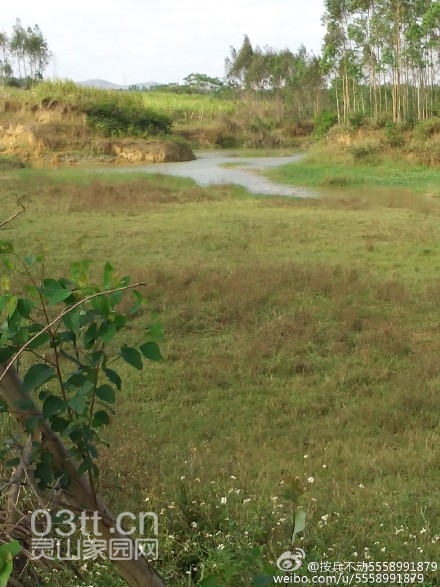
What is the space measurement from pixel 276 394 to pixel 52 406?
10.1 feet

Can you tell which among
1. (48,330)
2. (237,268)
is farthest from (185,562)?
(237,268)

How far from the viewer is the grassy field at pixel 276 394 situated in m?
2.35

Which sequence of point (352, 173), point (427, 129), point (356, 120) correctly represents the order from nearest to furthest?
point (352, 173)
point (427, 129)
point (356, 120)

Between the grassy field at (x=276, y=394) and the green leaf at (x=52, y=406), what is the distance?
42 cm

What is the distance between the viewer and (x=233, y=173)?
21.6m

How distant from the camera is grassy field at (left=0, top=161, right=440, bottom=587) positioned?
2348mm

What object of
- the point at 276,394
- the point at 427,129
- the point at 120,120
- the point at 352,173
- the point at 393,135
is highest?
the point at 120,120

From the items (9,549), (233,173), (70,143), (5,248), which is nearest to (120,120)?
(70,143)

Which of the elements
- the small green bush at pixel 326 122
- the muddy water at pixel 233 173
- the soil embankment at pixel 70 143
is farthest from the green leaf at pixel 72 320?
the small green bush at pixel 326 122

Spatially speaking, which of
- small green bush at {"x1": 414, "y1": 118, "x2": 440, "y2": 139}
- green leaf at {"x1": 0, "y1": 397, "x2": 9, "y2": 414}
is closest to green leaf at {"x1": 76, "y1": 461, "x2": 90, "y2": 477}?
green leaf at {"x1": 0, "y1": 397, "x2": 9, "y2": 414}

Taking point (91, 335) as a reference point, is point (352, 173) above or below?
below

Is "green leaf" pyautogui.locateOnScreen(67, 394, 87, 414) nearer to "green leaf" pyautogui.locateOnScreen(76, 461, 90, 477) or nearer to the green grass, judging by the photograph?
"green leaf" pyautogui.locateOnScreen(76, 461, 90, 477)

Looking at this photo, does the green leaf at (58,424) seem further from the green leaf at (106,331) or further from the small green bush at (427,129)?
the small green bush at (427,129)

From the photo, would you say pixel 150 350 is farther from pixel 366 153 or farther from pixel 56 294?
pixel 366 153
